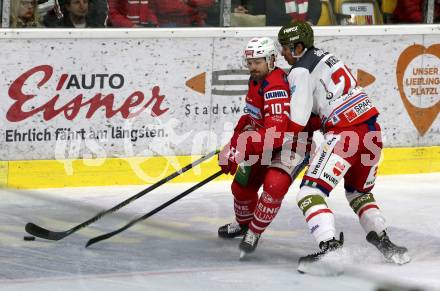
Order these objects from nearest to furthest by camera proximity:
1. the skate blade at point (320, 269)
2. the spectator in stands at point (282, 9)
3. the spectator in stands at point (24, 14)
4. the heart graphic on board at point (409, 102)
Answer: the skate blade at point (320, 269)
the spectator in stands at point (24, 14)
the spectator in stands at point (282, 9)
the heart graphic on board at point (409, 102)

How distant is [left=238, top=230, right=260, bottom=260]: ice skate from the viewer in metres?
7.06

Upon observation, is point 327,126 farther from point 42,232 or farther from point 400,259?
point 42,232

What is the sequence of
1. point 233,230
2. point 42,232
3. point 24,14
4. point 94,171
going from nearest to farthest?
point 42,232 → point 233,230 → point 24,14 → point 94,171

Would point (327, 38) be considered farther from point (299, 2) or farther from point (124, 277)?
point (124, 277)

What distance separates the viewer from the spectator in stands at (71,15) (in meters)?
9.10

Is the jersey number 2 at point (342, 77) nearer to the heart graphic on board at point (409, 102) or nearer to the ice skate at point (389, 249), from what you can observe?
the ice skate at point (389, 249)

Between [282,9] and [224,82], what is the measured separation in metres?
0.84

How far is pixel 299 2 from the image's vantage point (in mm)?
10078

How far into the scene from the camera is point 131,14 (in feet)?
30.9

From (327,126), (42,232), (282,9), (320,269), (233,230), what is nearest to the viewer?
(320,269)

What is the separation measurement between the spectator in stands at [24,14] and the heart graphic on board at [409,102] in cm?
319

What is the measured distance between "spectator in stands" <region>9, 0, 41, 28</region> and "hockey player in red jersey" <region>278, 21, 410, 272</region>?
2.74 metres

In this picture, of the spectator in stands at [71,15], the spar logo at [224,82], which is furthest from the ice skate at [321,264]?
the spectator in stands at [71,15]

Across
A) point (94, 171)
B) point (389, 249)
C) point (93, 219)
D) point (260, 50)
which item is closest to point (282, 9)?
point (94, 171)
